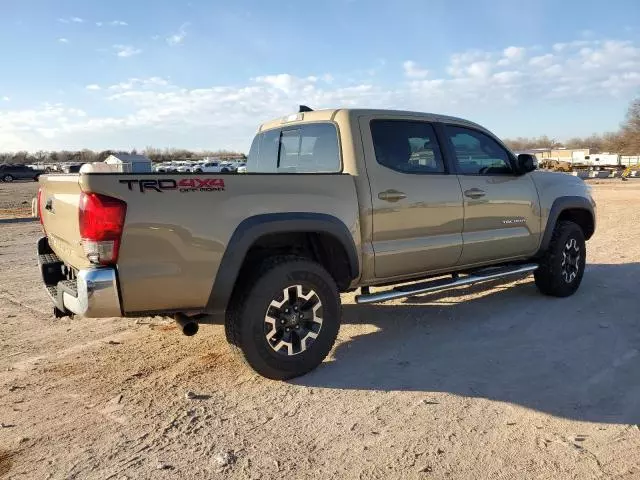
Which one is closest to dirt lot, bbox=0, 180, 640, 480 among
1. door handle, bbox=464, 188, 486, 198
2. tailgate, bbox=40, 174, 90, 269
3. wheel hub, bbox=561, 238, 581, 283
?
wheel hub, bbox=561, 238, 581, 283

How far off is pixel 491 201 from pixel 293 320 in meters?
2.54

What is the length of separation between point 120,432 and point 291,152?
2.96 metres

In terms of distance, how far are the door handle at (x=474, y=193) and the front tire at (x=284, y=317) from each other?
1.80m

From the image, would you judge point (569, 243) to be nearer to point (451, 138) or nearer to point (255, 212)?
point (451, 138)

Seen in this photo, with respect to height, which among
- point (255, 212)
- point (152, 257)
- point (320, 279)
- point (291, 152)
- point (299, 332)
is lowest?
point (299, 332)

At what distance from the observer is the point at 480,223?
5324 mm

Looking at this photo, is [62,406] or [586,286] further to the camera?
[586,286]

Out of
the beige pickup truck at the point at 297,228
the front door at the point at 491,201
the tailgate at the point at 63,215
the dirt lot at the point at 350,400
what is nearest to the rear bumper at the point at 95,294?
the beige pickup truck at the point at 297,228

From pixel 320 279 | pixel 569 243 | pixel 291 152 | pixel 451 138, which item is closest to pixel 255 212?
pixel 320 279

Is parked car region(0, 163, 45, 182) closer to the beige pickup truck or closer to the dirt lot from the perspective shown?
the dirt lot

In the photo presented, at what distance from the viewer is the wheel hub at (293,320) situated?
3971 millimetres

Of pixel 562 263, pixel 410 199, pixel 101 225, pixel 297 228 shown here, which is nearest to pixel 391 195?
pixel 410 199

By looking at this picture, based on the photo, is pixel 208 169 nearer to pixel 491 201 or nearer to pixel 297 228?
pixel 491 201

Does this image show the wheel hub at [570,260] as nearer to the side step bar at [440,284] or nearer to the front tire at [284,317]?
the side step bar at [440,284]
